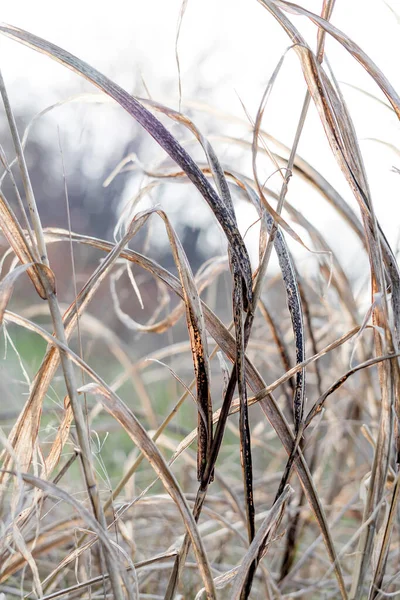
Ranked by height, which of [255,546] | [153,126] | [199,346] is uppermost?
[153,126]

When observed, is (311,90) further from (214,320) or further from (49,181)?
(49,181)

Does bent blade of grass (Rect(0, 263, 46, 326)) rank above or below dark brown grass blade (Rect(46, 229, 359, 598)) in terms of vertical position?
above

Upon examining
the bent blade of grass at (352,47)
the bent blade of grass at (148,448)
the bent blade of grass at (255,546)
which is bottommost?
the bent blade of grass at (255,546)

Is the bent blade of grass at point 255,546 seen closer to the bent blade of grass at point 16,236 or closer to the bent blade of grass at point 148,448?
the bent blade of grass at point 148,448

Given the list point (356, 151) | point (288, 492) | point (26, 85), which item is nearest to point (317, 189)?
point (356, 151)

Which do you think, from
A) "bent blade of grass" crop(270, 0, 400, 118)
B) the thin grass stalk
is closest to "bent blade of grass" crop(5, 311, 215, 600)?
the thin grass stalk

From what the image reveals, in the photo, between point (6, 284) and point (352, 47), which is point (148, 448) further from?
point (352, 47)

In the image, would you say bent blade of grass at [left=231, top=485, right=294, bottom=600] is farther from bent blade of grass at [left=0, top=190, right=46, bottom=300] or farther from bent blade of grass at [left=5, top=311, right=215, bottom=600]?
bent blade of grass at [left=0, top=190, right=46, bottom=300]

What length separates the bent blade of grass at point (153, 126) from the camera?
13.1 inches

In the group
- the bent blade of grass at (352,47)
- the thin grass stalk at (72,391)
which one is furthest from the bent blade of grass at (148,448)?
the bent blade of grass at (352,47)

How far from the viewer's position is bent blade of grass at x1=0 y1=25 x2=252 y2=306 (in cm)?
33

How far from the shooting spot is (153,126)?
1.12 ft

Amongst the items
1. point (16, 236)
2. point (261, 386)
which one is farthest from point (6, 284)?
point (261, 386)

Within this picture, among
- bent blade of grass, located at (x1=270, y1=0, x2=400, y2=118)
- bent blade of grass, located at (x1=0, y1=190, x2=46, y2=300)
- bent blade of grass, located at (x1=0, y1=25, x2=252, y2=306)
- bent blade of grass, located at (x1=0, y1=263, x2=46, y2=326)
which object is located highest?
bent blade of grass, located at (x1=270, y1=0, x2=400, y2=118)
